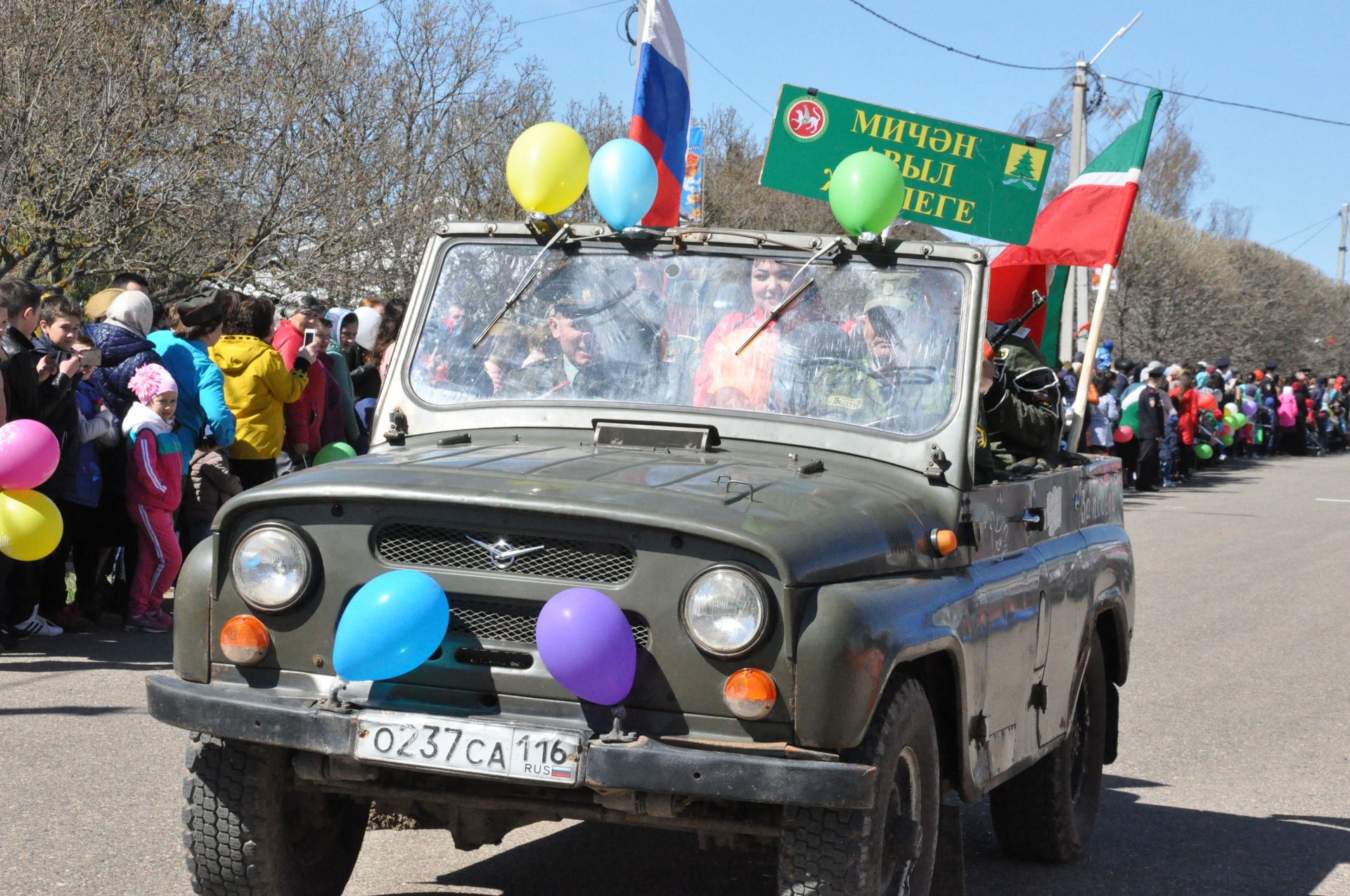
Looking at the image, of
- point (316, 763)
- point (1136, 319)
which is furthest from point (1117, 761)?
point (1136, 319)

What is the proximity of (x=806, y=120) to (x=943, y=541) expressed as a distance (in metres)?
4.09

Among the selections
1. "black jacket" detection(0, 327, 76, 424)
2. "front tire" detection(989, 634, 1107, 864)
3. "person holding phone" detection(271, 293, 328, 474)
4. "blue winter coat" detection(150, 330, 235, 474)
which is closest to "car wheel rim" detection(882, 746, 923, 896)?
"front tire" detection(989, 634, 1107, 864)

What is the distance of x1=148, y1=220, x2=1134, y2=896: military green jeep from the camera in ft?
11.6

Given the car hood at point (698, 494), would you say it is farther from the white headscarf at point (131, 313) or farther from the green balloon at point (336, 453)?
the white headscarf at point (131, 313)

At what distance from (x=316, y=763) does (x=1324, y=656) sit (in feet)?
28.5

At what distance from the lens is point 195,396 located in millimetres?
9398

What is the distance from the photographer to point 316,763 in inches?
150

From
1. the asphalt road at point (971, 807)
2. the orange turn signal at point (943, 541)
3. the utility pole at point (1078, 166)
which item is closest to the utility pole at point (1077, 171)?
the utility pole at point (1078, 166)

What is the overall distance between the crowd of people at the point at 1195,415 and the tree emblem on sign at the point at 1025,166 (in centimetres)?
774

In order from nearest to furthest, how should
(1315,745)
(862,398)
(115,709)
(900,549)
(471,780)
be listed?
1. (471,780)
2. (900,549)
3. (862,398)
4. (115,709)
5. (1315,745)

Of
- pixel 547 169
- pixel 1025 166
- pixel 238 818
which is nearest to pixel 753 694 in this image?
pixel 238 818

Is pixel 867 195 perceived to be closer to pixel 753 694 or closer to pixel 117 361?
pixel 753 694

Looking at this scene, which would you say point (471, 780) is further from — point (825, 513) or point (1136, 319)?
point (1136, 319)

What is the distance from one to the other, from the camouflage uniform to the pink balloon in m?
4.44
